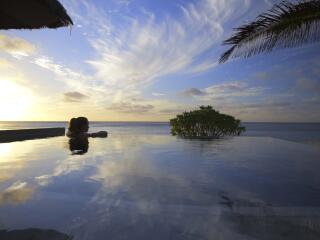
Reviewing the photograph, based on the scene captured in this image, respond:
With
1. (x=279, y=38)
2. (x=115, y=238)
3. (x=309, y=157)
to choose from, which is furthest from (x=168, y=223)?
(x=309, y=157)

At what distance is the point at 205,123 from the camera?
26.0 meters

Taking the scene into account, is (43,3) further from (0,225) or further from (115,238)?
(115,238)

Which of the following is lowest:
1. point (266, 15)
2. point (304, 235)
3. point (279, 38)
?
point (304, 235)

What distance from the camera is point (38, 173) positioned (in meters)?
8.22

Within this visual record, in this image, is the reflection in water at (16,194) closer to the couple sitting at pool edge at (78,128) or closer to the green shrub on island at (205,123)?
the couple sitting at pool edge at (78,128)

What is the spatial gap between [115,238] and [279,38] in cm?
451

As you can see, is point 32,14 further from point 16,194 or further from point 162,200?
point 162,200

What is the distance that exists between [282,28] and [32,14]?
4328mm

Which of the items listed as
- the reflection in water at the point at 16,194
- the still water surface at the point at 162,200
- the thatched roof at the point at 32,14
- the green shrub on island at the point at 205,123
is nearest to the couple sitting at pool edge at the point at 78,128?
the green shrub on island at the point at 205,123

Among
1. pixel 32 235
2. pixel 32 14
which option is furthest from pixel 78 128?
pixel 32 235

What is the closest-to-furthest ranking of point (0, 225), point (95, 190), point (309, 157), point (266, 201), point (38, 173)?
point (0, 225)
point (266, 201)
point (95, 190)
point (38, 173)
point (309, 157)

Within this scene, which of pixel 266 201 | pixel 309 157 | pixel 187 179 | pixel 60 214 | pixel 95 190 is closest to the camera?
pixel 60 214

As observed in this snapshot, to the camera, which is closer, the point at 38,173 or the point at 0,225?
the point at 0,225

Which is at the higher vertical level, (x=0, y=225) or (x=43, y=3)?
(x=43, y=3)
